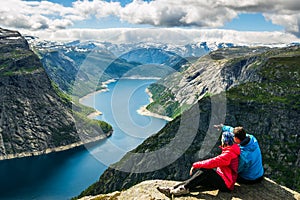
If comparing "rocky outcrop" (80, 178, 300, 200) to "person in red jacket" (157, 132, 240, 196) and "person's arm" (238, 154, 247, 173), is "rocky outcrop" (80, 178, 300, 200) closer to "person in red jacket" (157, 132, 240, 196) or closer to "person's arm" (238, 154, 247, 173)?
"person in red jacket" (157, 132, 240, 196)

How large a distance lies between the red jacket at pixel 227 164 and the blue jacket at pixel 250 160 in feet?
2.42

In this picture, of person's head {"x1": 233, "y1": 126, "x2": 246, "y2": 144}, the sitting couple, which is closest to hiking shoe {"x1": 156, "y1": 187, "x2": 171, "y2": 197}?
the sitting couple

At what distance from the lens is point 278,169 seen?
519 ft

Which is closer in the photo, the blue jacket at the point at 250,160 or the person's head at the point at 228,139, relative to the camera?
the person's head at the point at 228,139

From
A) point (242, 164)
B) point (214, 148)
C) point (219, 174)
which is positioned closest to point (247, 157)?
point (242, 164)

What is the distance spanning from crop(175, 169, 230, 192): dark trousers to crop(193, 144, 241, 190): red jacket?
0.35 m

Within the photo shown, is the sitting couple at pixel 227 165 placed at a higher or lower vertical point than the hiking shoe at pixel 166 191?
higher

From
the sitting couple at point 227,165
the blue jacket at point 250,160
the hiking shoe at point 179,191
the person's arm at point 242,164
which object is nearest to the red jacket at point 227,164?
the sitting couple at point 227,165

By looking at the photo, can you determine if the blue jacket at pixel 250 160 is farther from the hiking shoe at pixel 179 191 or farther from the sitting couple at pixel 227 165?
the hiking shoe at pixel 179 191

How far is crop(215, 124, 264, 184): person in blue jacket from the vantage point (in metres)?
19.8

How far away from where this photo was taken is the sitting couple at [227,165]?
63.6ft

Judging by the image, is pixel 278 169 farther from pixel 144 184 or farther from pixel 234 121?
pixel 144 184

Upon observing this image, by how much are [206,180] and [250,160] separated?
3078 millimetres

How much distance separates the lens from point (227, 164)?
19.4m
